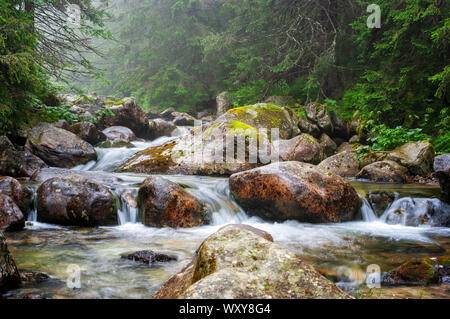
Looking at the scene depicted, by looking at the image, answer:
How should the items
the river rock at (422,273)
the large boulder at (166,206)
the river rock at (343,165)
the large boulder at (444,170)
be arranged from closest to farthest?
the river rock at (422,273)
the large boulder at (444,170)
the large boulder at (166,206)
the river rock at (343,165)

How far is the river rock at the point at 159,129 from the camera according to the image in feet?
46.3

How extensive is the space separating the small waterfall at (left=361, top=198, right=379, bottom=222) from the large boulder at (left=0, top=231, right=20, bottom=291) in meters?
5.58

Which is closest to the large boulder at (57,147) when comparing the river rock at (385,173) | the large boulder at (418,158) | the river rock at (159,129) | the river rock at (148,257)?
the river rock at (159,129)

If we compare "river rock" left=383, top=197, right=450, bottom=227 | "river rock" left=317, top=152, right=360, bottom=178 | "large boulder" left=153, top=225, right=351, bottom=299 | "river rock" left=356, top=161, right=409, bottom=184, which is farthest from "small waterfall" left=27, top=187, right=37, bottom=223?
"river rock" left=356, top=161, right=409, bottom=184

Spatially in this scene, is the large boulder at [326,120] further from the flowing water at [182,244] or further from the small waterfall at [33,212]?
the small waterfall at [33,212]

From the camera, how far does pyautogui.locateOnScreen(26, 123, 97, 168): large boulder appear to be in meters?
8.69

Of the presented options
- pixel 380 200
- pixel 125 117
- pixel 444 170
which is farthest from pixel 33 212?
pixel 125 117

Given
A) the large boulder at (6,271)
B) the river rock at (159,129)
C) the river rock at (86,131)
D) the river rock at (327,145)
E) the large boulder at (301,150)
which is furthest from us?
the river rock at (159,129)

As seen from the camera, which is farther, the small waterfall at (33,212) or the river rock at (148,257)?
the small waterfall at (33,212)

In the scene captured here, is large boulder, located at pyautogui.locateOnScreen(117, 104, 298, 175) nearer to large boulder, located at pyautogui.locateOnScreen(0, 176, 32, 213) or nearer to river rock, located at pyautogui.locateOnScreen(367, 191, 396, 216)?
river rock, located at pyautogui.locateOnScreen(367, 191, 396, 216)

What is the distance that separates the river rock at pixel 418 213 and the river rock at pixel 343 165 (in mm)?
2802

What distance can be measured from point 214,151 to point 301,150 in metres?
2.59
